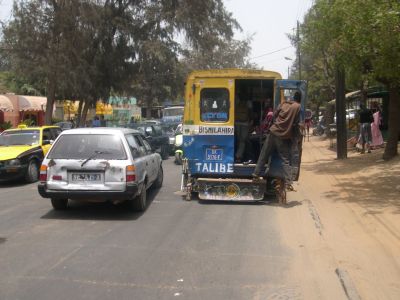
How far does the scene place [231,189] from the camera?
10.3 meters

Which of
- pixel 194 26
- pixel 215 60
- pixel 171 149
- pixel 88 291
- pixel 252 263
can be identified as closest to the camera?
pixel 88 291

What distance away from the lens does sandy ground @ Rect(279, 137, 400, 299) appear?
17.8 feet

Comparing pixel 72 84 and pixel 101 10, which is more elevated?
pixel 101 10

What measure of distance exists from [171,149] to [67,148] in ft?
44.7

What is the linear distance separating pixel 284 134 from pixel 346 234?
2.64 meters

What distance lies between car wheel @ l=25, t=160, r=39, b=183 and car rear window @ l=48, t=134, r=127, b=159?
5062 millimetres

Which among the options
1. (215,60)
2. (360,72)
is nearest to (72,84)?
(360,72)

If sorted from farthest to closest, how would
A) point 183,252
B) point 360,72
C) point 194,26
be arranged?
point 194,26 < point 360,72 < point 183,252

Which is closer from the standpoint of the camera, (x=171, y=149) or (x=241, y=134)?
(x=241, y=134)

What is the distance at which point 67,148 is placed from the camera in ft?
30.0

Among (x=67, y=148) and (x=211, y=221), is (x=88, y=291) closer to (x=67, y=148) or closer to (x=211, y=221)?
(x=211, y=221)

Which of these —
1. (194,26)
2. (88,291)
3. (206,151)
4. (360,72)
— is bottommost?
(88,291)

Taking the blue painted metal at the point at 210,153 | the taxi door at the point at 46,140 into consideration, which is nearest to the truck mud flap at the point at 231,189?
the blue painted metal at the point at 210,153

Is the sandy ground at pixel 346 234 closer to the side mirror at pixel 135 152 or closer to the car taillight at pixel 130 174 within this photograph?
the car taillight at pixel 130 174
